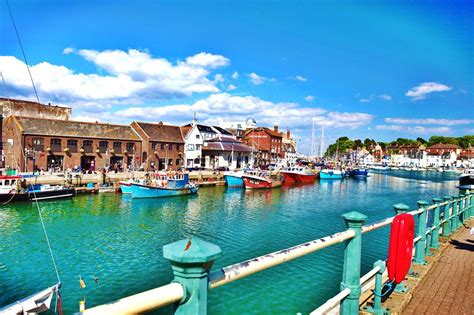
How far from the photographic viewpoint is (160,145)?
63.9 metres

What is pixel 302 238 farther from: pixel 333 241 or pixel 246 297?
pixel 333 241

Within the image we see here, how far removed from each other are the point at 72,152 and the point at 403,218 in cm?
5444

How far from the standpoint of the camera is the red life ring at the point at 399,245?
17.3 feet

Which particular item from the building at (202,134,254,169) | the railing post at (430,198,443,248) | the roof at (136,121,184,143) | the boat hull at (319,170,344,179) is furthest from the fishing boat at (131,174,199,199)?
the boat hull at (319,170,344,179)

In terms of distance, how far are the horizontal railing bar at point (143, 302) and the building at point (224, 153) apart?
69.5m

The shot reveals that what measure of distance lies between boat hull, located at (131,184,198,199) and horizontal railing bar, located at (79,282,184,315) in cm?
3964

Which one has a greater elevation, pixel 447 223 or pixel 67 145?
pixel 67 145

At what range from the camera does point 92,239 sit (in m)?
22.0

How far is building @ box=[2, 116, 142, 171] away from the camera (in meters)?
49.1

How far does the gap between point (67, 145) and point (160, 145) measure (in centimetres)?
1588

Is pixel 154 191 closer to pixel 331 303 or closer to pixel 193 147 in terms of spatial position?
pixel 193 147

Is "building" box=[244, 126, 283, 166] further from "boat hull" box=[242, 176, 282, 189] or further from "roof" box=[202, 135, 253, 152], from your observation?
"boat hull" box=[242, 176, 282, 189]

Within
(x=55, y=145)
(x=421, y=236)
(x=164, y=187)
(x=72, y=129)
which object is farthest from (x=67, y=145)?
(x=421, y=236)

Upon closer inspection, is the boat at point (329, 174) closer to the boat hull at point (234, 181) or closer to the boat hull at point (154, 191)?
the boat hull at point (234, 181)
